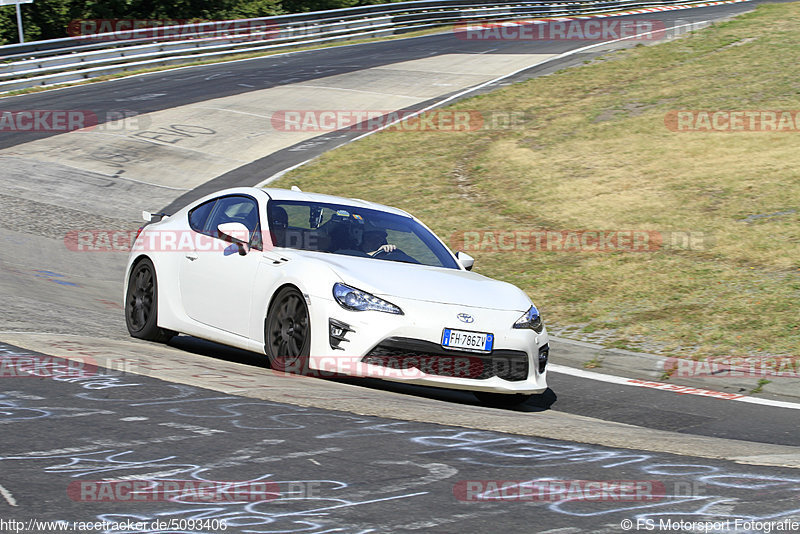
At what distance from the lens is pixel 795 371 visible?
28.4 feet

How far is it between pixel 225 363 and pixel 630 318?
449cm

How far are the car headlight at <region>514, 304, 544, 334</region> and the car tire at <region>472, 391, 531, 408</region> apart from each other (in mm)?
511

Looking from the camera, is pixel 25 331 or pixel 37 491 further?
pixel 25 331

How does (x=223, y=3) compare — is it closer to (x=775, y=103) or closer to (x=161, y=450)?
(x=775, y=103)

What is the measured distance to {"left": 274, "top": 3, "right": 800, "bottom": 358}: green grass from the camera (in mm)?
10680

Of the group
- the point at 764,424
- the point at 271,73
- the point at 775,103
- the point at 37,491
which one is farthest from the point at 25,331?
the point at 271,73

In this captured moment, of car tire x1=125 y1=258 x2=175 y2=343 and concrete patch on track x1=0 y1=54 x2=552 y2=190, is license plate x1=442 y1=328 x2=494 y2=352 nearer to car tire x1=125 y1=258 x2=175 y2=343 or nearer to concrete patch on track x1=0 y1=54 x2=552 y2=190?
car tire x1=125 y1=258 x2=175 y2=343

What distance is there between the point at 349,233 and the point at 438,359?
1574mm

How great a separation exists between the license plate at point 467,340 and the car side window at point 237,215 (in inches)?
72.3

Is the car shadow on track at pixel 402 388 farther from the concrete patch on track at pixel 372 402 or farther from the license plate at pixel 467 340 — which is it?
the license plate at pixel 467 340
